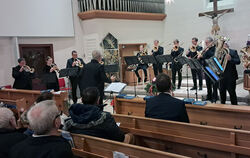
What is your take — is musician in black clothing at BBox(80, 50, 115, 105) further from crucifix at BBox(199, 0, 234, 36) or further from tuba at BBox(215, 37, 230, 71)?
crucifix at BBox(199, 0, 234, 36)

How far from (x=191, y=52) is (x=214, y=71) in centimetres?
260

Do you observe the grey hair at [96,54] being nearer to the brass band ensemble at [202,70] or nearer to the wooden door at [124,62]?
the brass band ensemble at [202,70]

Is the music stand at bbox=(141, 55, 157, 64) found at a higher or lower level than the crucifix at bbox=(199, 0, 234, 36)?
lower

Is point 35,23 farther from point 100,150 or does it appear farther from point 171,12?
point 100,150

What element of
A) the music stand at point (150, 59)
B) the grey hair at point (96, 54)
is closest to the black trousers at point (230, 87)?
the music stand at point (150, 59)

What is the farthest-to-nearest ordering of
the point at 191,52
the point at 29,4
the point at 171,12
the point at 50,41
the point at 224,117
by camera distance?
1. the point at 171,12
2. the point at 50,41
3. the point at 29,4
4. the point at 191,52
5. the point at 224,117

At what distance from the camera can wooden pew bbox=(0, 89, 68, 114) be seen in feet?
16.3

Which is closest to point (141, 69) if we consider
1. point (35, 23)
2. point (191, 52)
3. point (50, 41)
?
point (191, 52)

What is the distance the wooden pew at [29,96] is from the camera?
4.97 meters

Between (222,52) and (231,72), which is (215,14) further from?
(231,72)

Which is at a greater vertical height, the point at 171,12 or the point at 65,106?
the point at 171,12

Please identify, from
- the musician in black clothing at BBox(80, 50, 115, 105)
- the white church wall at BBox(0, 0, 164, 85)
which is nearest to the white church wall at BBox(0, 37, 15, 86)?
the white church wall at BBox(0, 0, 164, 85)

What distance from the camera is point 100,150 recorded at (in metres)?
2.29

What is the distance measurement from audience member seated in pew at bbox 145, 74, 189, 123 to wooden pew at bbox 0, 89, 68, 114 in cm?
264
